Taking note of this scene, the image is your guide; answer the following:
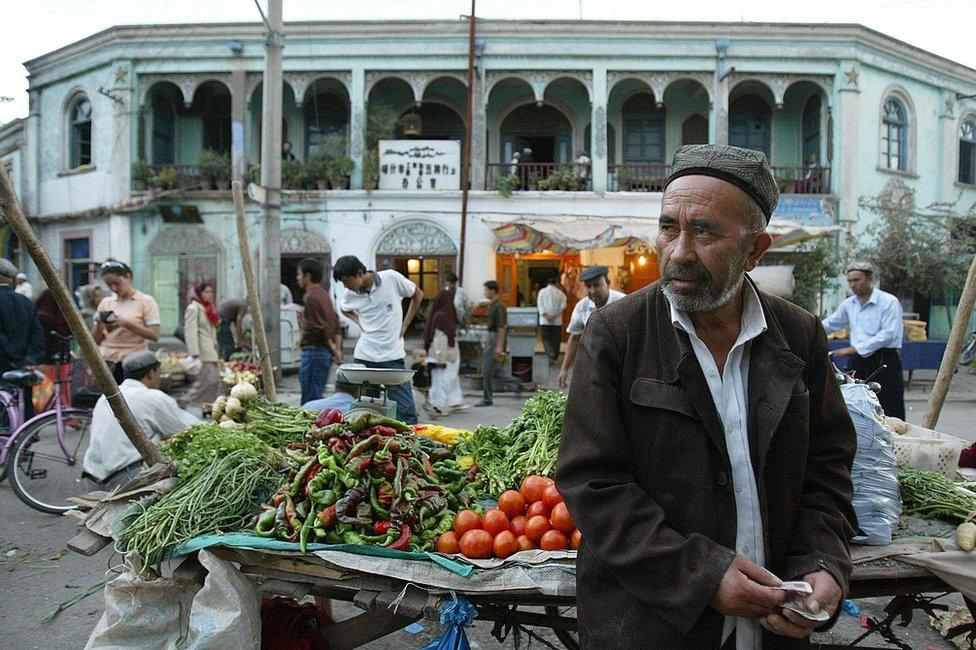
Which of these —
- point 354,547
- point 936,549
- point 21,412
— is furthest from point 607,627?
point 21,412

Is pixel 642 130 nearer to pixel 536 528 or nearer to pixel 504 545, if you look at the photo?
pixel 536 528

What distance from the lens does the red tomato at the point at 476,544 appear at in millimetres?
2562

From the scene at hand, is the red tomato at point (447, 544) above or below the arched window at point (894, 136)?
Answer: below

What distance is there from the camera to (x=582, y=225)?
16.1 metres

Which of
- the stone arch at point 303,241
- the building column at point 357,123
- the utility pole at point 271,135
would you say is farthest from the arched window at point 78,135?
the utility pole at point 271,135

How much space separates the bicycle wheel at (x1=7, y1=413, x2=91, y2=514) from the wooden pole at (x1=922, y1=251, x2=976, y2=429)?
6005mm

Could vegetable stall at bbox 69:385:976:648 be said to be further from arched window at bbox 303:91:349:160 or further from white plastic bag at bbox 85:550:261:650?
arched window at bbox 303:91:349:160

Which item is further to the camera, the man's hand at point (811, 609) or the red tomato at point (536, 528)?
the red tomato at point (536, 528)

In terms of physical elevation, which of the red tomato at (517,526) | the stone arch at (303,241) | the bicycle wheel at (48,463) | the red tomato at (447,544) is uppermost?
the stone arch at (303,241)

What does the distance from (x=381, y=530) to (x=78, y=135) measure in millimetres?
20961

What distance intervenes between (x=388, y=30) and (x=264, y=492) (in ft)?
54.1

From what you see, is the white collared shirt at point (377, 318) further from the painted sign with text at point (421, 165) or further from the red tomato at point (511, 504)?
the painted sign with text at point (421, 165)

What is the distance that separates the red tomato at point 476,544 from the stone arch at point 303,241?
1546 centimetres

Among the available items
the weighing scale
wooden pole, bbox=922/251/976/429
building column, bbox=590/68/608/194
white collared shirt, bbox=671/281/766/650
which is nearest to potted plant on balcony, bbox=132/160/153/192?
building column, bbox=590/68/608/194
